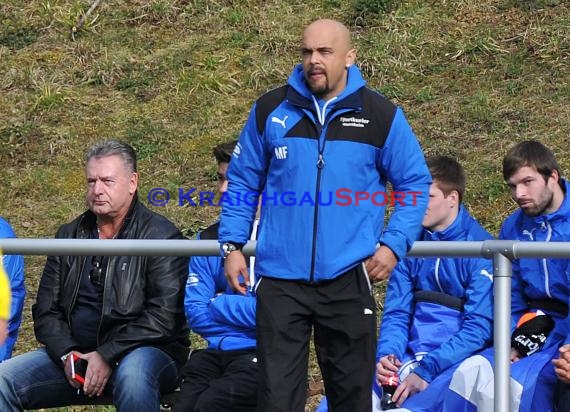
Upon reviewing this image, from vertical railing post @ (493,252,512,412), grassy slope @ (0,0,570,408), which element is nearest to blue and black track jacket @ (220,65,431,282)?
vertical railing post @ (493,252,512,412)

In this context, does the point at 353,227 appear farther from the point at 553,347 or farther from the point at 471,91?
the point at 471,91

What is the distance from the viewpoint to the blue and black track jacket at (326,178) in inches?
179

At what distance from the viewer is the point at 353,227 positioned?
4566 mm

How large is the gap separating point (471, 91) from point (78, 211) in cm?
331

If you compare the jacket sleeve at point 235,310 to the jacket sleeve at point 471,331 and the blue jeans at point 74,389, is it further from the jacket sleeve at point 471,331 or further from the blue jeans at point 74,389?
the jacket sleeve at point 471,331

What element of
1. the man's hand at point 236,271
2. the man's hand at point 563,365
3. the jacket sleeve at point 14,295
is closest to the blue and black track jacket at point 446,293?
the man's hand at point 563,365

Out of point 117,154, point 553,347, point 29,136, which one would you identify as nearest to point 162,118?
point 29,136

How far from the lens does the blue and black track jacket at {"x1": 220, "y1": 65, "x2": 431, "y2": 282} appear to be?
454 cm

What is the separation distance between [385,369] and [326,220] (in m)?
1.26

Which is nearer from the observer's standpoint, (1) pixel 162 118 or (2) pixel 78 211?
(2) pixel 78 211

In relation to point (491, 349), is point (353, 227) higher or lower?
higher

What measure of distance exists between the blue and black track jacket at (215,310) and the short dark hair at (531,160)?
4.42 feet

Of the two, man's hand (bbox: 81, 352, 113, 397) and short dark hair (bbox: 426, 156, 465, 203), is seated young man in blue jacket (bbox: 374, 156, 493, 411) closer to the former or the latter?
short dark hair (bbox: 426, 156, 465, 203)

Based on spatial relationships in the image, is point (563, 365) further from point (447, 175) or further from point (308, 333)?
point (447, 175)
